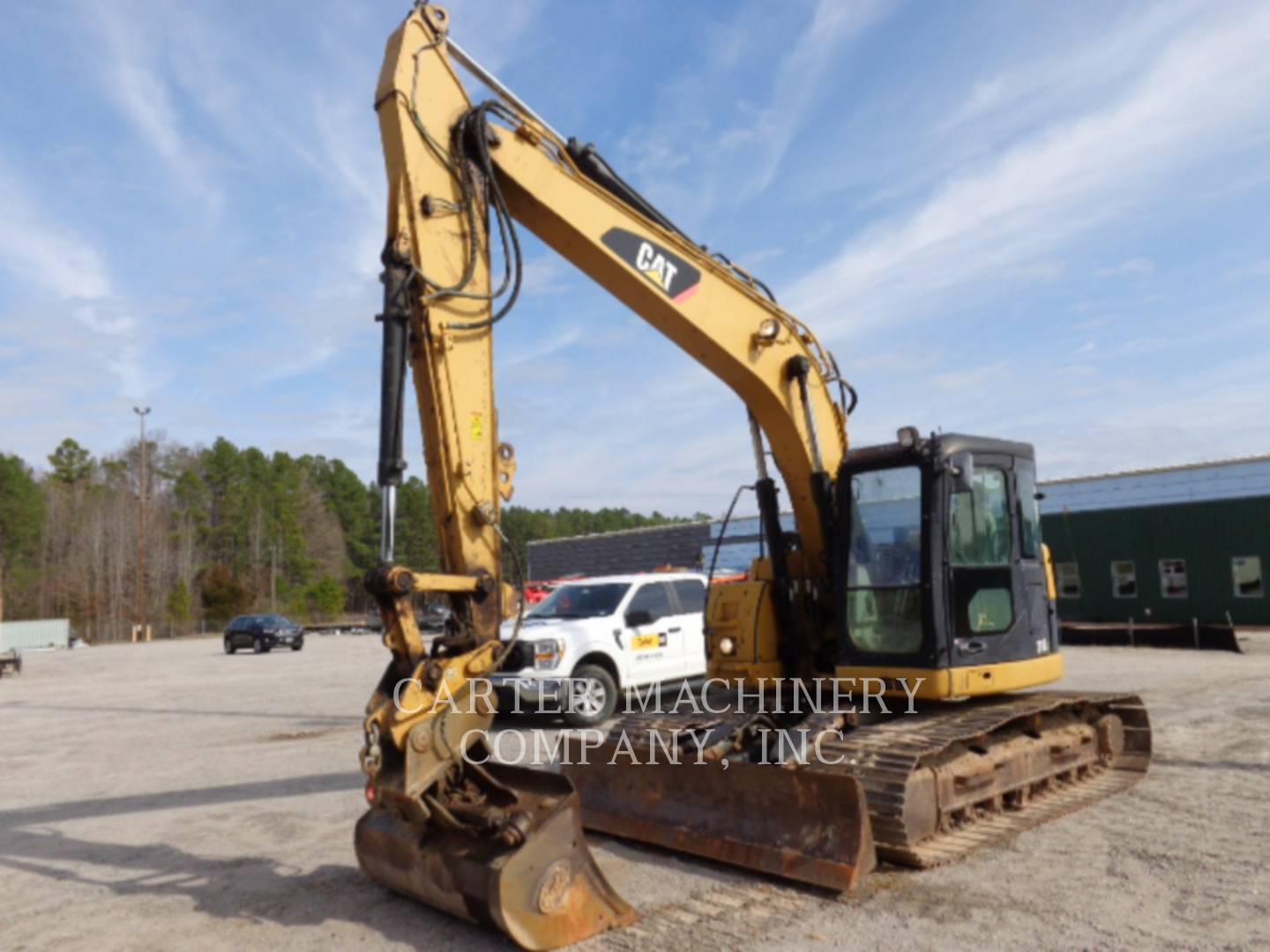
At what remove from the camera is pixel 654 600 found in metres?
12.4

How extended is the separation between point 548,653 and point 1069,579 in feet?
67.0

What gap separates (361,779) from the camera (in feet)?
28.1

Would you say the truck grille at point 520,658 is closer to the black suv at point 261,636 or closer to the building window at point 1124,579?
the building window at point 1124,579

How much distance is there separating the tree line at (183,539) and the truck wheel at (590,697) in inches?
1935

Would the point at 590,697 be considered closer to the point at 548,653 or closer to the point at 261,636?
the point at 548,653

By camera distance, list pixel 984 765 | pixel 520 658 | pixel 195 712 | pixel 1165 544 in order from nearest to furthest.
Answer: pixel 984 765
pixel 520 658
pixel 195 712
pixel 1165 544

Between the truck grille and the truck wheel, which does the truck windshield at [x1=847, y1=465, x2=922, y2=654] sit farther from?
the truck grille

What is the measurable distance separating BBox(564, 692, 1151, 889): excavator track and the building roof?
17.9m

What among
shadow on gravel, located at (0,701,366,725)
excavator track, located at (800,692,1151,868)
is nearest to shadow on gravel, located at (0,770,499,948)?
excavator track, located at (800,692,1151,868)

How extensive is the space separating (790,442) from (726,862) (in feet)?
10.2

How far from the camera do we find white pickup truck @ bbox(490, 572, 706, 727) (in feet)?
35.8

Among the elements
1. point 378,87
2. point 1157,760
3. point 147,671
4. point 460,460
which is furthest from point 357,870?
point 147,671

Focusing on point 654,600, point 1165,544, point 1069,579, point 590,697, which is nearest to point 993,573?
point 590,697

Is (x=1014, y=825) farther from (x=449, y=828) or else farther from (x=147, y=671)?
(x=147, y=671)
